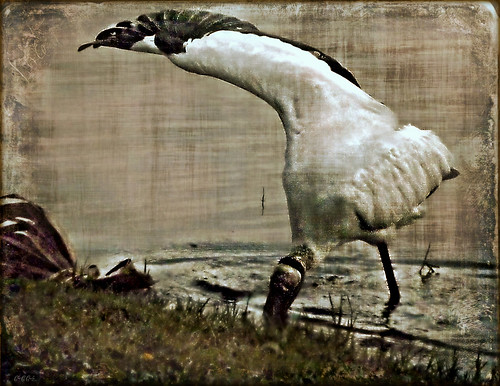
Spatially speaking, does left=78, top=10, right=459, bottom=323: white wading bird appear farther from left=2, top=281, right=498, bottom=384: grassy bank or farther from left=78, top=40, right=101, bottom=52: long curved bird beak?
left=78, top=40, right=101, bottom=52: long curved bird beak

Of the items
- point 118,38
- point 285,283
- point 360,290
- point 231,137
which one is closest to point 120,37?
point 118,38

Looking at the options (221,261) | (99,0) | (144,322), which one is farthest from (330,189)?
(99,0)

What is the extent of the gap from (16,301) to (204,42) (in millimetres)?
1305

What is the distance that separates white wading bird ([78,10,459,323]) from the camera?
7.42 feet

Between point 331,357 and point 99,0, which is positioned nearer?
point 331,357

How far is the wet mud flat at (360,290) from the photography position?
2.29m

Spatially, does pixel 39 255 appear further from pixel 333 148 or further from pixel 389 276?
pixel 389 276

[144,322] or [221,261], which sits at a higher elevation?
[221,261]

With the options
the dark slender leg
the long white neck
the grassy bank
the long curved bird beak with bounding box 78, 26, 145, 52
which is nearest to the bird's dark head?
the long curved bird beak with bounding box 78, 26, 145, 52

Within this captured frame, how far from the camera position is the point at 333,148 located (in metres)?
2.27

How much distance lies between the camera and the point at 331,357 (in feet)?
7.31

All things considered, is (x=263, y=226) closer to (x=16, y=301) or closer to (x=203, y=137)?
(x=203, y=137)

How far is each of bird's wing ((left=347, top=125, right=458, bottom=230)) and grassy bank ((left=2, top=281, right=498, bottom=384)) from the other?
19.9 inches

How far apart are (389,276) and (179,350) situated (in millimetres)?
879
